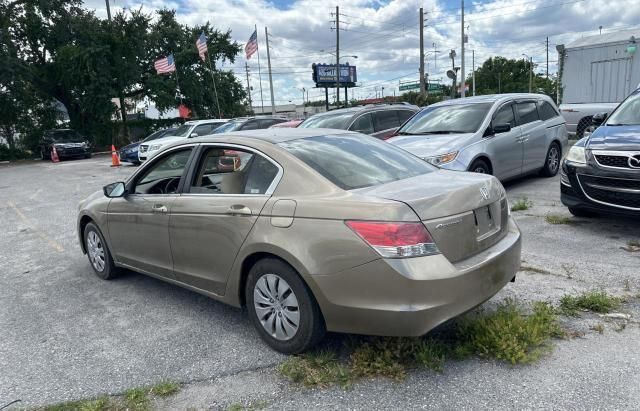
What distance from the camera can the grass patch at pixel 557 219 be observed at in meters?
6.27

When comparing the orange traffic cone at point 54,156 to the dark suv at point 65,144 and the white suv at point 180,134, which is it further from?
the white suv at point 180,134

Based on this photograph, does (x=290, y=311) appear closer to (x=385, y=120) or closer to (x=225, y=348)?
(x=225, y=348)

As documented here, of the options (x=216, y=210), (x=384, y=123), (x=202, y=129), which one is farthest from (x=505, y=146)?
(x=202, y=129)

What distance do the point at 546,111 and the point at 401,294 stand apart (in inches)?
323

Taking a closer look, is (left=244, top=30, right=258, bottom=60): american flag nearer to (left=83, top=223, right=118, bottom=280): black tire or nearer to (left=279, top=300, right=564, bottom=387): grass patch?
(left=83, top=223, right=118, bottom=280): black tire

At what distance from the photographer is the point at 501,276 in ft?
10.7

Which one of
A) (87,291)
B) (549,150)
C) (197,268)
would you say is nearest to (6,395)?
(197,268)

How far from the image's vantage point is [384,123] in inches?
441

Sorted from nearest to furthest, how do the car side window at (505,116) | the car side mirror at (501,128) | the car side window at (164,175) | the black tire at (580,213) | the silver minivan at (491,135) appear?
the car side window at (164,175), the black tire at (580,213), the silver minivan at (491,135), the car side mirror at (501,128), the car side window at (505,116)

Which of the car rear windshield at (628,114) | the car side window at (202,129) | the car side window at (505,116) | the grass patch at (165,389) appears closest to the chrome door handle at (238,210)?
the grass patch at (165,389)

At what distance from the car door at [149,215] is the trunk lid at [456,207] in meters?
1.89

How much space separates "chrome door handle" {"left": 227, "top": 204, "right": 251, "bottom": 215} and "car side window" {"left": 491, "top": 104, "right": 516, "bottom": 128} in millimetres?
5942

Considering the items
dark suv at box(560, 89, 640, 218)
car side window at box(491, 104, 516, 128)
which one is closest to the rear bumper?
dark suv at box(560, 89, 640, 218)

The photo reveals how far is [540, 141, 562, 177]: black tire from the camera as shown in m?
9.48
